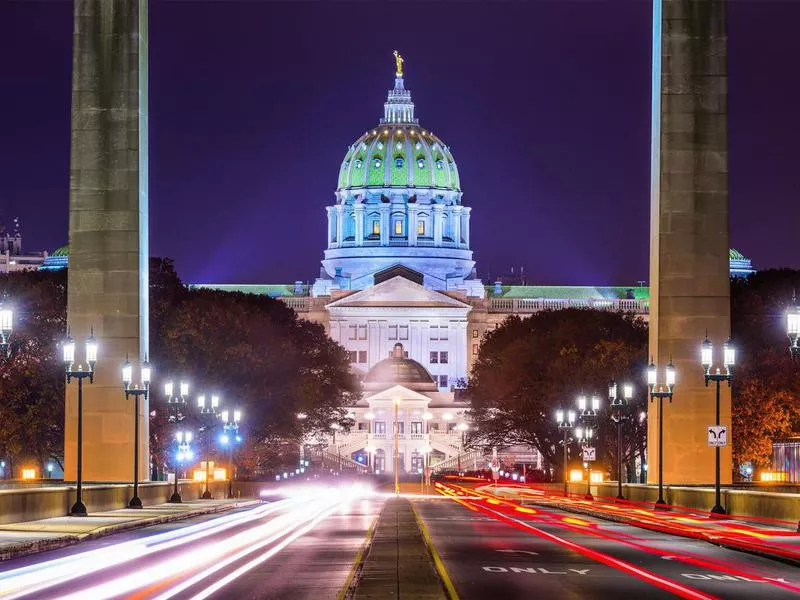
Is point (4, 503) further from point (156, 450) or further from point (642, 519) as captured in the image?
point (156, 450)

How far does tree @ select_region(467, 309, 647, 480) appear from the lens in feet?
379

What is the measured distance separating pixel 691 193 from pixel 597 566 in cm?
3420

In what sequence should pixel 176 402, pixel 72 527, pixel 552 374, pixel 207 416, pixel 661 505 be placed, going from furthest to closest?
1. pixel 552 374
2. pixel 207 416
3. pixel 176 402
4. pixel 661 505
5. pixel 72 527

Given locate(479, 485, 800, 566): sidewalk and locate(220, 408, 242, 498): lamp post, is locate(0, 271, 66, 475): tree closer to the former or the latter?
locate(220, 408, 242, 498): lamp post

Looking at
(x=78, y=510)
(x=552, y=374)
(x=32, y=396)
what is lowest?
(x=78, y=510)

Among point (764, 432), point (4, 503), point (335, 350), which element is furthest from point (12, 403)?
point (335, 350)

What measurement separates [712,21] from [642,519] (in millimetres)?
19535

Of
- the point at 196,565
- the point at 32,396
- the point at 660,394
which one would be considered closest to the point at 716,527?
the point at 660,394

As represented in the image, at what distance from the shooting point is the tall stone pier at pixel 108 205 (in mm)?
65188

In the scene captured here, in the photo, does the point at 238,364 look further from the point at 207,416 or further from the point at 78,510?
the point at 78,510

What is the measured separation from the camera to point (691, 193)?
215 ft

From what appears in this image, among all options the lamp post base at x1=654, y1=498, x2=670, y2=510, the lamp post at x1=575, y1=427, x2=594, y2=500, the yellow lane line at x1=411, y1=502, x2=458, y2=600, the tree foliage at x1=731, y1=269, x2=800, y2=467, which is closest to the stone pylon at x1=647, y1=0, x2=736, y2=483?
the lamp post base at x1=654, y1=498, x2=670, y2=510

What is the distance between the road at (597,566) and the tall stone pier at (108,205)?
62.7 ft

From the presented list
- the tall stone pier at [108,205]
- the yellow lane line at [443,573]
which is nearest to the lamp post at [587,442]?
the tall stone pier at [108,205]
